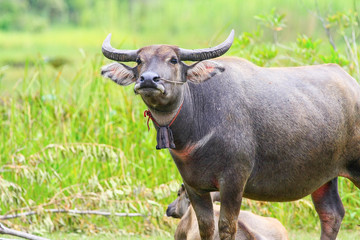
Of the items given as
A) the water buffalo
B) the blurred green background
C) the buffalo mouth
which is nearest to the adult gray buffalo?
the buffalo mouth

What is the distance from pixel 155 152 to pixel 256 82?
3.26 meters

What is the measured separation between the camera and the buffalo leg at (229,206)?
17.3 ft

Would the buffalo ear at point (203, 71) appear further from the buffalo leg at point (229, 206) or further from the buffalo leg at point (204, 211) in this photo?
the buffalo leg at point (204, 211)

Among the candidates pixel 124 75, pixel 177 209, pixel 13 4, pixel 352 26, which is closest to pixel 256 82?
pixel 124 75

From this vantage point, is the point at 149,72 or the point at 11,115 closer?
the point at 149,72

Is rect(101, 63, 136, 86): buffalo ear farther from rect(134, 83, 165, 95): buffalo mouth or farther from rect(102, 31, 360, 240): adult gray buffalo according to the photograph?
rect(134, 83, 165, 95): buffalo mouth

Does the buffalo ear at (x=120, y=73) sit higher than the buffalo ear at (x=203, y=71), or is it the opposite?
the buffalo ear at (x=203, y=71)

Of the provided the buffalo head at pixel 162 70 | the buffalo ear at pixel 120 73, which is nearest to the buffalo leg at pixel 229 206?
the buffalo head at pixel 162 70

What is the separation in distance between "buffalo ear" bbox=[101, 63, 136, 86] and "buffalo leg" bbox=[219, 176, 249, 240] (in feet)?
3.67

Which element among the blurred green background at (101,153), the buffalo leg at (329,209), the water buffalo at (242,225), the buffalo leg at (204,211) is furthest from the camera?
the blurred green background at (101,153)

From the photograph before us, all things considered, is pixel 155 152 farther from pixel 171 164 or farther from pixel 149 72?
pixel 149 72

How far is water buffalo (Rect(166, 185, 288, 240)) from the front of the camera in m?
5.93

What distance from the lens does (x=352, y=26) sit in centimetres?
878

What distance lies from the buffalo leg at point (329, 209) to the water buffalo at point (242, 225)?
1.44 feet
